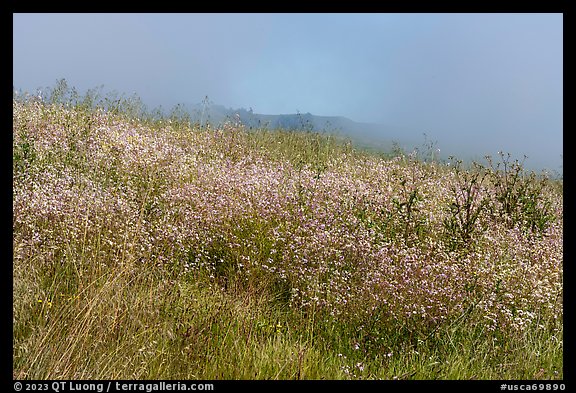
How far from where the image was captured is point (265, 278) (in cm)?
422

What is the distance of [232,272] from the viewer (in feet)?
14.4

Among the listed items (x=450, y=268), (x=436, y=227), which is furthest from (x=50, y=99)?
(x=450, y=268)

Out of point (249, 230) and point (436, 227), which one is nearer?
point (249, 230)

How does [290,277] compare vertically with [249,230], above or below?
below

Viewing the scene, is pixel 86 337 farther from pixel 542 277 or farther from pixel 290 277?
pixel 542 277

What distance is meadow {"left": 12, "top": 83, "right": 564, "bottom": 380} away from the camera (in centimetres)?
300

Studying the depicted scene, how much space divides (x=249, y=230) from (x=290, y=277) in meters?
0.90

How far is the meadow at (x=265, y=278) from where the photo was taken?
3.00 m
